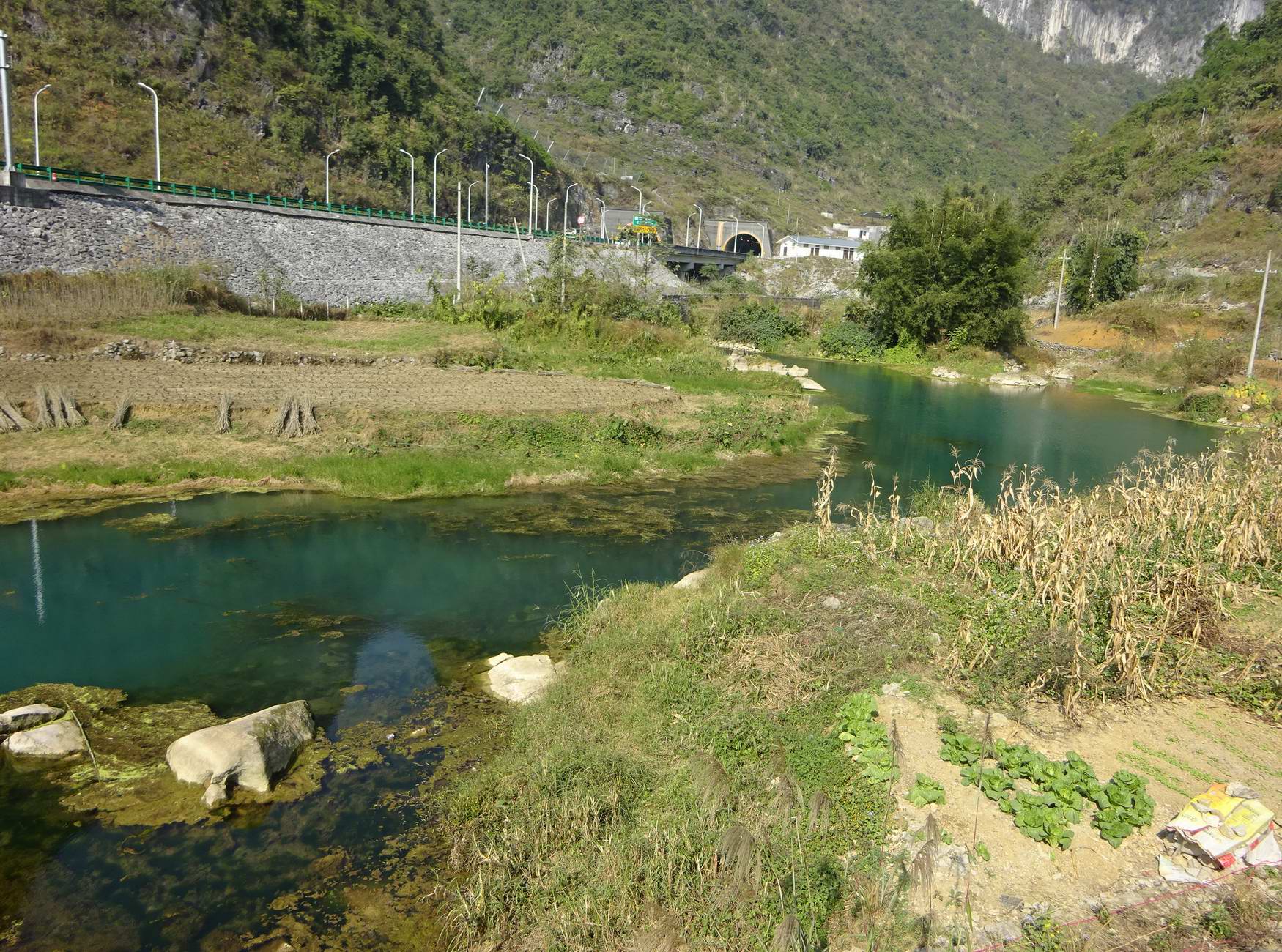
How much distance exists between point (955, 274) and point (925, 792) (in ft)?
158

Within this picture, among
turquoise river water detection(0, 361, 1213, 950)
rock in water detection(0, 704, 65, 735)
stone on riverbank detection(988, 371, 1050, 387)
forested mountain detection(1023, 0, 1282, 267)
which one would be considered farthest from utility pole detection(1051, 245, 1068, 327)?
rock in water detection(0, 704, 65, 735)

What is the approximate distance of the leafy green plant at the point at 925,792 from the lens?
7.09 m

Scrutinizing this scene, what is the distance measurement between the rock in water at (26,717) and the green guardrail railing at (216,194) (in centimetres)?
3288

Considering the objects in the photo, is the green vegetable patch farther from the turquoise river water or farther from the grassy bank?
the turquoise river water

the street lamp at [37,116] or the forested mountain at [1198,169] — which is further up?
the forested mountain at [1198,169]

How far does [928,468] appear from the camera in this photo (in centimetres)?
2369

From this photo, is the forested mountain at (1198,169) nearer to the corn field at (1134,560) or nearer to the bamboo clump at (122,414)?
the corn field at (1134,560)

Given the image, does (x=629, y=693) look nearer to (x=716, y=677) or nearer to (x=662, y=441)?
(x=716, y=677)

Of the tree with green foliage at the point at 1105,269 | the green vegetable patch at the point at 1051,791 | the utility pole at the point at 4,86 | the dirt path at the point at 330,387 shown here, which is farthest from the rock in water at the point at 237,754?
the tree with green foliage at the point at 1105,269

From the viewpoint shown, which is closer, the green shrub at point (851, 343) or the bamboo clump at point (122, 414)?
the bamboo clump at point (122, 414)

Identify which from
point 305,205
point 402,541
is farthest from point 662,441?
point 305,205

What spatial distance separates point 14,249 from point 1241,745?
39.1 metres

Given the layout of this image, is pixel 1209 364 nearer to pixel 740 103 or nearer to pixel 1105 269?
pixel 1105 269

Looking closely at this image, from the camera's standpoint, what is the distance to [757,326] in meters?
56.7
